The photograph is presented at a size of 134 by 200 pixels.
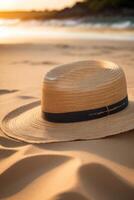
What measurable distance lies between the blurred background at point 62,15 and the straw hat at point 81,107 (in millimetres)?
8062

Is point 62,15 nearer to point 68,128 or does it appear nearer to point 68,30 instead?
point 68,30

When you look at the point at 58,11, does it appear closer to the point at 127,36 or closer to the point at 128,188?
the point at 127,36

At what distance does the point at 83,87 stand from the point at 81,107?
103 millimetres

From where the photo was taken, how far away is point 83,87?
225 centimetres

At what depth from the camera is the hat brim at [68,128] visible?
84.6 inches

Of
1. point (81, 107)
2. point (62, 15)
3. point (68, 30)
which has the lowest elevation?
point (62, 15)

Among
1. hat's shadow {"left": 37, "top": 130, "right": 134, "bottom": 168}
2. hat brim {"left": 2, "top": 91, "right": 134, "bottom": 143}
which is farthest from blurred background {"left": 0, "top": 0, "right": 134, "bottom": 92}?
hat's shadow {"left": 37, "top": 130, "right": 134, "bottom": 168}

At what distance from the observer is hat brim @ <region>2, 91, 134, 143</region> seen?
2149 mm

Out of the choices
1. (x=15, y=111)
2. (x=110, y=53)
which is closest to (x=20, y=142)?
(x=15, y=111)

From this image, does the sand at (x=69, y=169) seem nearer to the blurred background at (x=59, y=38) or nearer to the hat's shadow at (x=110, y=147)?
the hat's shadow at (x=110, y=147)

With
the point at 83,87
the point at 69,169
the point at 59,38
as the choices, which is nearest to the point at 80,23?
the point at 59,38

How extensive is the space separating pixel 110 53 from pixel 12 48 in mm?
2003

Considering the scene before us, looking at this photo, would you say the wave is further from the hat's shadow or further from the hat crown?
the hat's shadow

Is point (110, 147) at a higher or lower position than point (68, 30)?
higher
